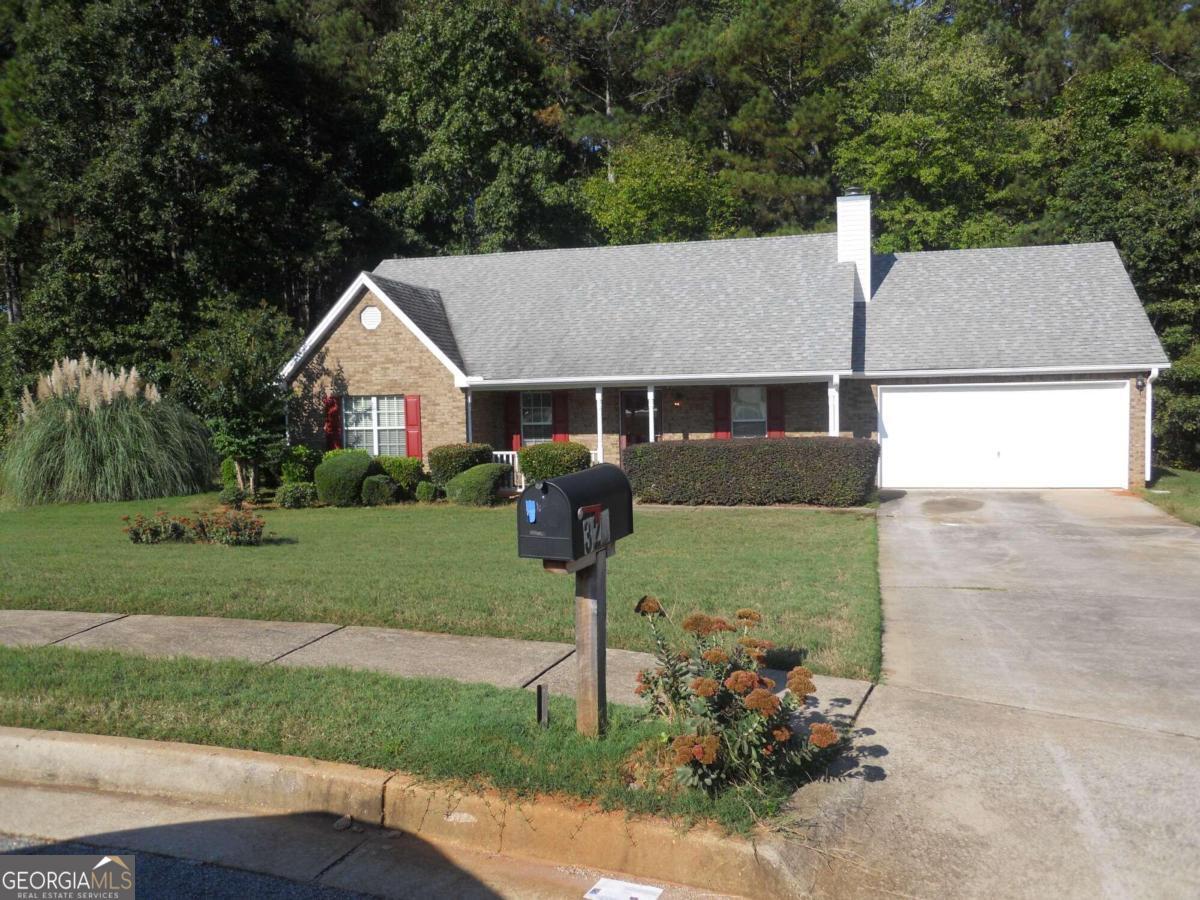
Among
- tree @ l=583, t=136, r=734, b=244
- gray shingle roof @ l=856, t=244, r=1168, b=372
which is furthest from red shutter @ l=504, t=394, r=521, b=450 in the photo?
tree @ l=583, t=136, r=734, b=244

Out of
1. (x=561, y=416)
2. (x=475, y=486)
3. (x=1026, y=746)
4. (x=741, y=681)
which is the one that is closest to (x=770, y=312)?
(x=561, y=416)

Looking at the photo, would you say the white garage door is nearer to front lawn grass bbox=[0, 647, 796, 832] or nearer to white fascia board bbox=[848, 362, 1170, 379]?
white fascia board bbox=[848, 362, 1170, 379]

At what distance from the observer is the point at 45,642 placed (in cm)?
775

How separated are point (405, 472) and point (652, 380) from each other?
5.33 meters

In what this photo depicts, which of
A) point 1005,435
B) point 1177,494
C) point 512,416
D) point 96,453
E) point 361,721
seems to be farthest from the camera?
point 512,416

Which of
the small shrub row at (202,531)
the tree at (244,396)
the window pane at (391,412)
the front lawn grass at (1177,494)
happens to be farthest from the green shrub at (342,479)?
the front lawn grass at (1177,494)

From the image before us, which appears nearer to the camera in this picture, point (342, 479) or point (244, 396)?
point (342, 479)

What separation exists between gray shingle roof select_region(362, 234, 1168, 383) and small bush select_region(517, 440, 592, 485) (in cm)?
183

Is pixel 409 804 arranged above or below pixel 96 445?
below

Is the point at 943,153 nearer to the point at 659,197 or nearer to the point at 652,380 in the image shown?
the point at 659,197

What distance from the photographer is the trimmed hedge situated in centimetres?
1725

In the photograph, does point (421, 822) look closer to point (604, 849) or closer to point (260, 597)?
point (604, 849)

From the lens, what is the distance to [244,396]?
19.9 m

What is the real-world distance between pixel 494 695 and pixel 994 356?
662 inches
